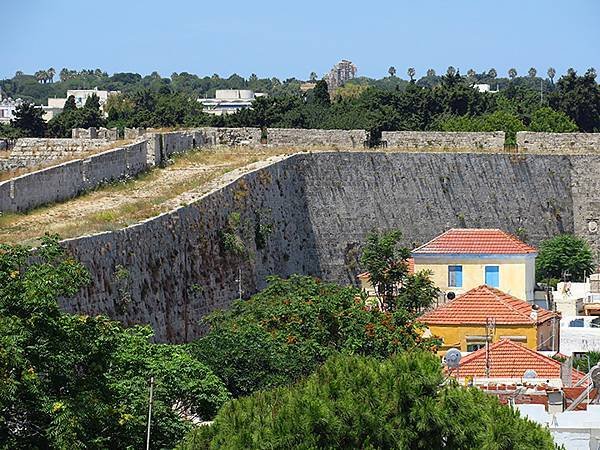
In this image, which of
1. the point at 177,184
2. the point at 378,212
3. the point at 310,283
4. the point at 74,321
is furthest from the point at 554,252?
the point at 74,321

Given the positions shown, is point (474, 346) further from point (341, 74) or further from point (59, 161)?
point (341, 74)

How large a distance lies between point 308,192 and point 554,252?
5.91 meters

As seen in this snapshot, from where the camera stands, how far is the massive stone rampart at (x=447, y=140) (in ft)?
164

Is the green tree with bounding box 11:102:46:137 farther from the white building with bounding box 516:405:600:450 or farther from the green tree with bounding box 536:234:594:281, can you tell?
the white building with bounding box 516:405:600:450

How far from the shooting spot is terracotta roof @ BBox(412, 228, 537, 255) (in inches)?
1558

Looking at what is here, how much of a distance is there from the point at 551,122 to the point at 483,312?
2850 cm

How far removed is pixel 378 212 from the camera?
46.1 m

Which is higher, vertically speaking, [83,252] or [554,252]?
[83,252]

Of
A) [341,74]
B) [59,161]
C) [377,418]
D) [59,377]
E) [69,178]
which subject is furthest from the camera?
[341,74]

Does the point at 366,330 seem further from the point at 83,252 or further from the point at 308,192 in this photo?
the point at 308,192

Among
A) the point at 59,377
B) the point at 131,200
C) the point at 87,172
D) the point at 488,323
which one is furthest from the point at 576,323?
the point at 59,377

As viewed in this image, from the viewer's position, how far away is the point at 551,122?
5978 centimetres

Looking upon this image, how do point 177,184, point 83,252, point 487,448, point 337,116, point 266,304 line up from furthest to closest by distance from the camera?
→ point 337,116 → point 177,184 → point 266,304 → point 83,252 → point 487,448

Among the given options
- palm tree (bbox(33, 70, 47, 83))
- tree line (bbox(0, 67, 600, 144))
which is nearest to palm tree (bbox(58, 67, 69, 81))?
palm tree (bbox(33, 70, 47, 83))
